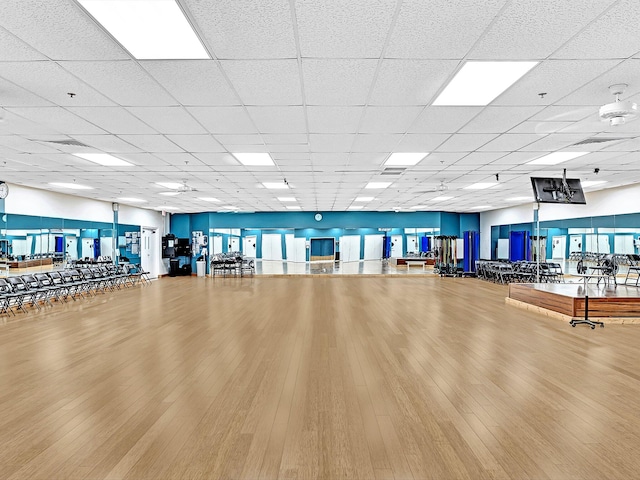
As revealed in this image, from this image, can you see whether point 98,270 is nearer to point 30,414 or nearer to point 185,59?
point 30,414

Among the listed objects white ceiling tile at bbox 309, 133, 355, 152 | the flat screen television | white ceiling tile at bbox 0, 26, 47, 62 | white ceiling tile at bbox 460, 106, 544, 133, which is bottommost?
the flat screen television

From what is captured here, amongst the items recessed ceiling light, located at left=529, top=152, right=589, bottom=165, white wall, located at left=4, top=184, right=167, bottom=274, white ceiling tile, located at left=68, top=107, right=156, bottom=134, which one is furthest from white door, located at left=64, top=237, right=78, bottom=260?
recessed ceiling light, located at left=529, top=152, right=589, bottom=165

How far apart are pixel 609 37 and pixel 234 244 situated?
2011cm

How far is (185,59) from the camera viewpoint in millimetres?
3135

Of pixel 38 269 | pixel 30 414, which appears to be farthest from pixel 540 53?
pixel 38 269

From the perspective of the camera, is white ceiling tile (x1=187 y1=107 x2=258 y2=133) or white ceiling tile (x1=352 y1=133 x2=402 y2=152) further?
white ceiling tile (x1=352 y1=133 x2=402 y2=152)

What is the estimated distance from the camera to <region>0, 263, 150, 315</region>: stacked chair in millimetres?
7875

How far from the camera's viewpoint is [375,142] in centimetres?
569

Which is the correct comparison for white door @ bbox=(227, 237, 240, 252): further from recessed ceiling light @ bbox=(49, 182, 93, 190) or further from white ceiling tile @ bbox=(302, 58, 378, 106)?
white ceiling tile @ bbox=(302, 58, 378, 106)

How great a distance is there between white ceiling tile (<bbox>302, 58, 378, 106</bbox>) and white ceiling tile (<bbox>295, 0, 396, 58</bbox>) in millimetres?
139

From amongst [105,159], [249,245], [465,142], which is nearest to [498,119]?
[465,142]

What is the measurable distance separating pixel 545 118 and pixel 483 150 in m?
1.58

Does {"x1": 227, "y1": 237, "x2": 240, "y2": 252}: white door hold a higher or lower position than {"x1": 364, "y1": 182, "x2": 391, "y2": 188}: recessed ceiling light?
lower

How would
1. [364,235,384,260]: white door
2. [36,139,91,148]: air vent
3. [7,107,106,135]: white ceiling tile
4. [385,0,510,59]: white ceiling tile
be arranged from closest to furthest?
[385,0,510,59]: white ceiling tile
[7,107,106,135]: white ceiling tile
[36,139,91,148]: air vent
[364,235,384,260]: white door
